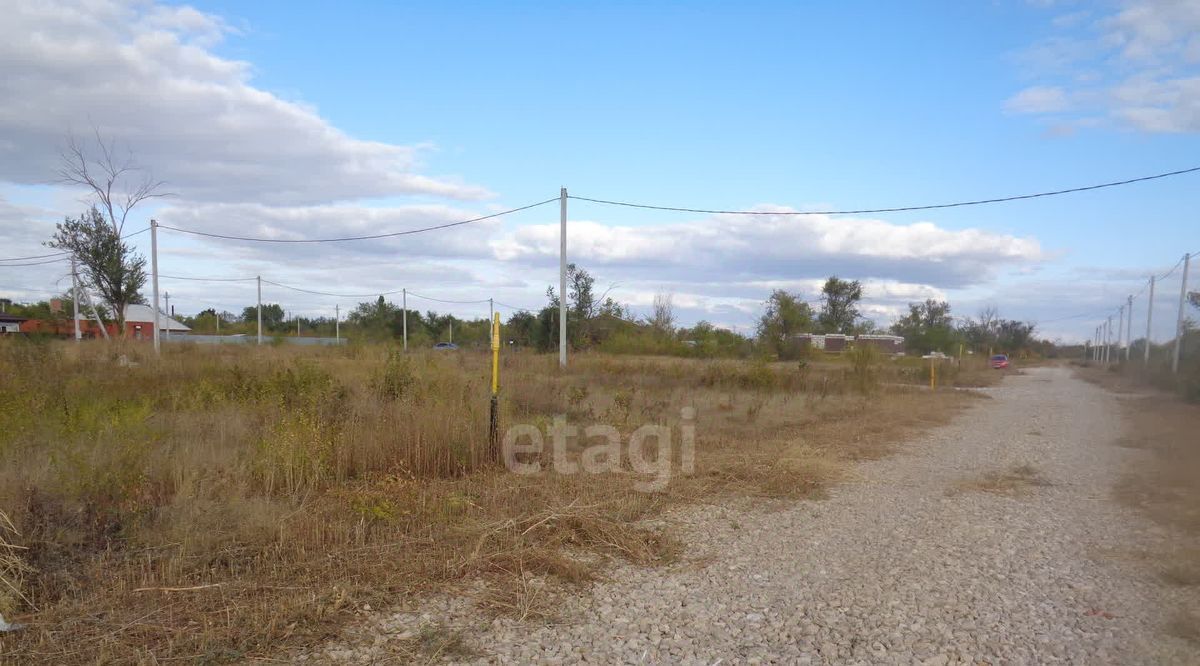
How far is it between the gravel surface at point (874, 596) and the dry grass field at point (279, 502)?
37 cm

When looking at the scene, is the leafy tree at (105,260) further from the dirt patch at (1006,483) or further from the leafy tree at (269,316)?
the leafy tree at (269,316)

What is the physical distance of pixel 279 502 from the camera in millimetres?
6160

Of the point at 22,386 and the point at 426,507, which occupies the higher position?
the point at 22,386

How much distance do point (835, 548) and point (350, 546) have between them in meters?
3.68

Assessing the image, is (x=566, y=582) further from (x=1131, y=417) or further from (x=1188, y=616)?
(x=1131, y=417)

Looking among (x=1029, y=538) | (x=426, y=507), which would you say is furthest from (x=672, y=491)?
A: (x=1029, y=538)

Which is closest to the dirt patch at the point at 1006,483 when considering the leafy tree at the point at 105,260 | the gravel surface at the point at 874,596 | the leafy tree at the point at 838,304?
the gravel surface at the point at 874,596

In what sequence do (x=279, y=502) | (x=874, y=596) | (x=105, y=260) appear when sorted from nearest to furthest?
1. (x=874, y=596)
2. (x=279, y=502)
3. (x=105, y=260)

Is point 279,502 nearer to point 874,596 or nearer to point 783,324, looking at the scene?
point 874,596

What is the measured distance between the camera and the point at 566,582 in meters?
4.85

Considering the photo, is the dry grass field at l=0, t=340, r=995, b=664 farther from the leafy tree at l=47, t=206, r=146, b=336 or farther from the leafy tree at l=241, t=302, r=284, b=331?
the leafy tree at l=241, t=302, r=284, b=331

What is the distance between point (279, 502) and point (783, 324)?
127ft

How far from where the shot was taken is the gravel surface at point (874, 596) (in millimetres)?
3857

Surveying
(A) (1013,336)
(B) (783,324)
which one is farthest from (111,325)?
(A) (1013,336)
